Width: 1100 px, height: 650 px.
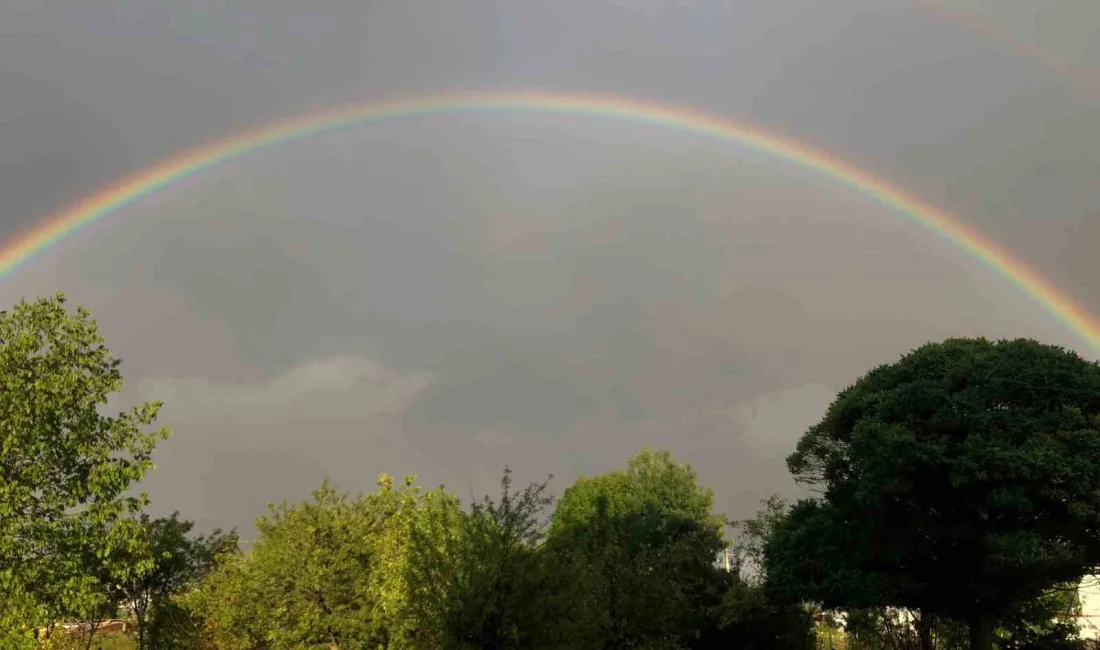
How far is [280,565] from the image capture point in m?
21.8

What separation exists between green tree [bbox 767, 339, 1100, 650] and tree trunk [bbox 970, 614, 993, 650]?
1.5 inches

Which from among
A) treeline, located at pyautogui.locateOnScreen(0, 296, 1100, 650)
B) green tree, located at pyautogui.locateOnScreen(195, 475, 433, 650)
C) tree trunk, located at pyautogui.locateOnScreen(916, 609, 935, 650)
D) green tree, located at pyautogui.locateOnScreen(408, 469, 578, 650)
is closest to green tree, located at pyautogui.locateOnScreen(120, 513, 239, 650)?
treeline, located at pyautogui.locateOnScreen(0, 296, 1100, 650)

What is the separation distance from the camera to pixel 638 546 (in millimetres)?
33719

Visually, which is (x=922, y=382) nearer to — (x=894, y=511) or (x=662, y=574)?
(x=894, y=511)

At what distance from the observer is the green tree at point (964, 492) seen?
22859 millimetres

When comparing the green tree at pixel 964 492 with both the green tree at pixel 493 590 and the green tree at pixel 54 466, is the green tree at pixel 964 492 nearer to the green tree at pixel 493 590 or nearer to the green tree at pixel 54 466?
the green tree at pixel 493 590

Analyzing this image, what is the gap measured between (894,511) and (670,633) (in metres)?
8.72

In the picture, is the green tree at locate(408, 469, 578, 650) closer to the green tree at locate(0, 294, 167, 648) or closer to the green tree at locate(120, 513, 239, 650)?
the green tree at locate(0, 294, 167, 648)

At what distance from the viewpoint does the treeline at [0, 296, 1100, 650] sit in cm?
1603

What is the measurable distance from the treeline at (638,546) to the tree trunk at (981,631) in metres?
0.08

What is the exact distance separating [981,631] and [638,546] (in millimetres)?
13003

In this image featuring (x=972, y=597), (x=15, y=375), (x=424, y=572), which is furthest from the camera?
(x=972, y=597)

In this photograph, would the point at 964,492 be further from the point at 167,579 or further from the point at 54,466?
the point at 167,579

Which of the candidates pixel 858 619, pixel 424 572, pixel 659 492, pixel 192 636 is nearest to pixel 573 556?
pixel 424 572
